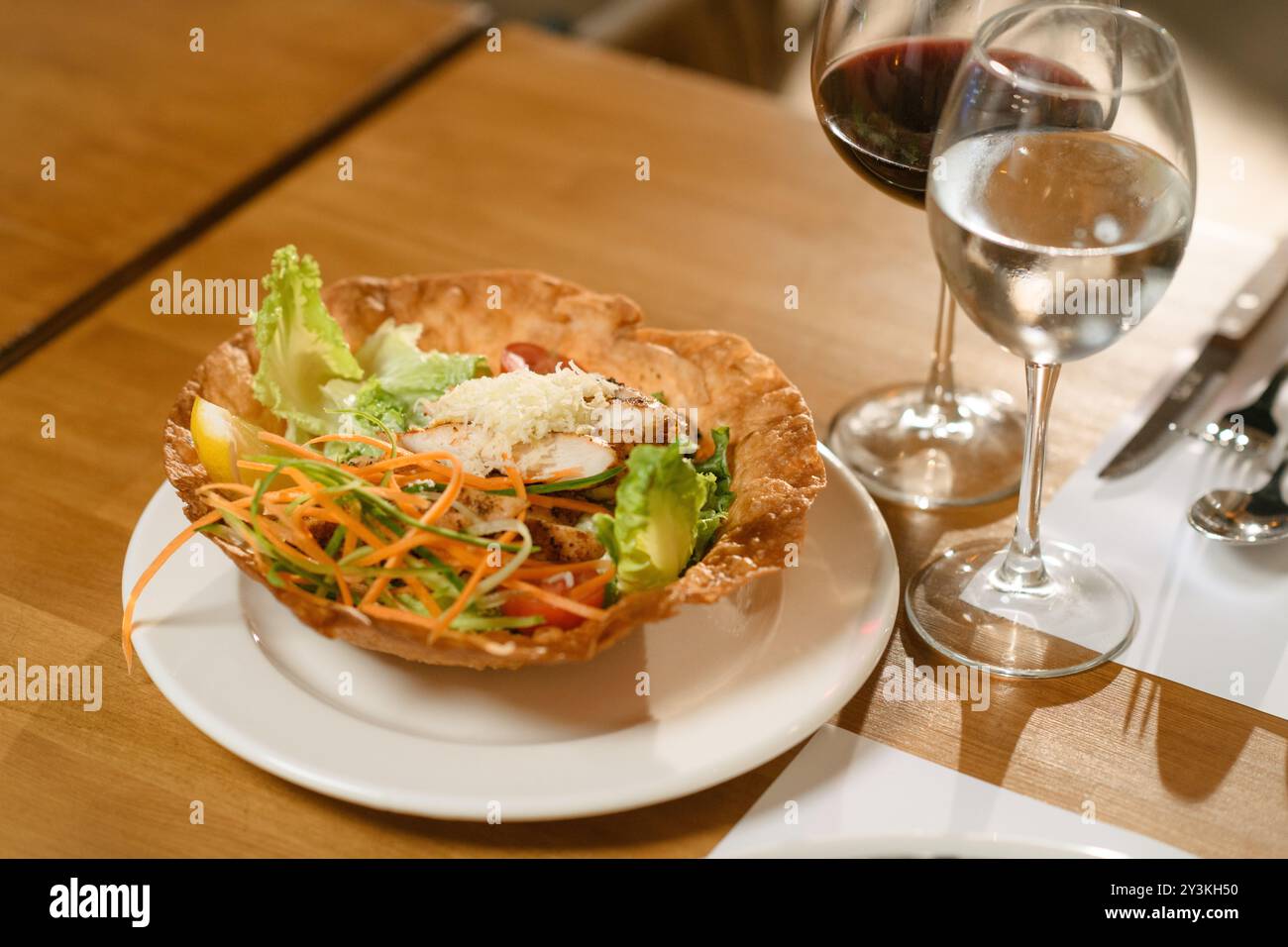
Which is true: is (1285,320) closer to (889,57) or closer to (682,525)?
(889,57)

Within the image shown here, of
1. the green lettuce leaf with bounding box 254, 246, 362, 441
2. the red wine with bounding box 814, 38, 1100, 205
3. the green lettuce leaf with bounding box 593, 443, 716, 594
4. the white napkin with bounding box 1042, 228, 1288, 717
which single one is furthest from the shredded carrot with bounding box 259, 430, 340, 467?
the white napkin with bounding box 1042, 228, 1288, 717

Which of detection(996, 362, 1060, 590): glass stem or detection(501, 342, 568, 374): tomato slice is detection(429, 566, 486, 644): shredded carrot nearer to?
detection(501, 342, 568, 374): tomato slice

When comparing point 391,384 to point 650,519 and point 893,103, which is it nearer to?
point 650,519

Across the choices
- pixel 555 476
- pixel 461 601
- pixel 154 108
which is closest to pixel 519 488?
pixel 555 476

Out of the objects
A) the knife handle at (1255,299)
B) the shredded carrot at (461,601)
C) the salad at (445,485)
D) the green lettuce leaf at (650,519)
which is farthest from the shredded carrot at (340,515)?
the knife handle at (1255,299)

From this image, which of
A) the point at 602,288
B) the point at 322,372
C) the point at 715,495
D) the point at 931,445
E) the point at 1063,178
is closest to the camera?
the point at 1063,178

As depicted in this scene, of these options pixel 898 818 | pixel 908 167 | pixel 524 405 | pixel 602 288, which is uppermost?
pixel 908 167
